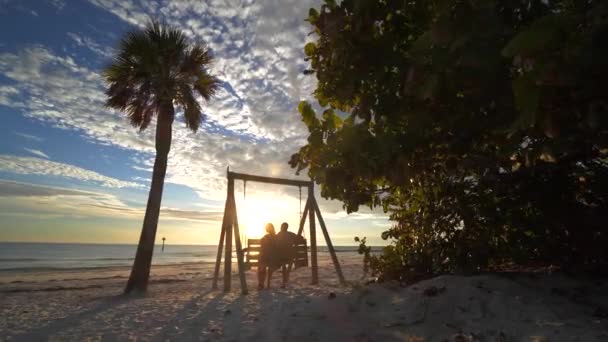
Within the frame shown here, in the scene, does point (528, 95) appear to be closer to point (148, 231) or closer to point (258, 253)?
point (258, 253)

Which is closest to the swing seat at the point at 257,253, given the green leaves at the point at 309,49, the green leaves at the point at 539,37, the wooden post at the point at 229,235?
the wooden post at the point at 229,235

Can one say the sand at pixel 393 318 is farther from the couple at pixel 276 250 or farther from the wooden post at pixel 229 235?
the wooden post at pixel 229 235

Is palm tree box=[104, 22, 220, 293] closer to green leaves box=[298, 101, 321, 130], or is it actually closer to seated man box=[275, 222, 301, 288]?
seated man box=[275, 222, 301, 288]

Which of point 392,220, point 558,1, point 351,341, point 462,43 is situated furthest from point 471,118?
point 392,220

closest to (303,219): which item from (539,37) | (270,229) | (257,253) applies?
(270,229)

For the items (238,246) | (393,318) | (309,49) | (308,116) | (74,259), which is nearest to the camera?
(309,49)

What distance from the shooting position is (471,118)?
3580 millimetres

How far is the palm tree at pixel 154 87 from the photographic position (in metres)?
10.7

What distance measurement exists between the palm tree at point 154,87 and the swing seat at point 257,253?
9.57 feet

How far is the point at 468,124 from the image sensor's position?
3.65m

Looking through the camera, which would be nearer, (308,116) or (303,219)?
(308,116)

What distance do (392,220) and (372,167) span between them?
318cm

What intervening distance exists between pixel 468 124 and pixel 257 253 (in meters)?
7.98

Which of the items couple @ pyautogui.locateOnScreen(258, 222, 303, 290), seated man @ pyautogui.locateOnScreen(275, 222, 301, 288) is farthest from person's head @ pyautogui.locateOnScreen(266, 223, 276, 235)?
seated man @ pyautogui.locateOnScreen(275, 222, 301, 288)
